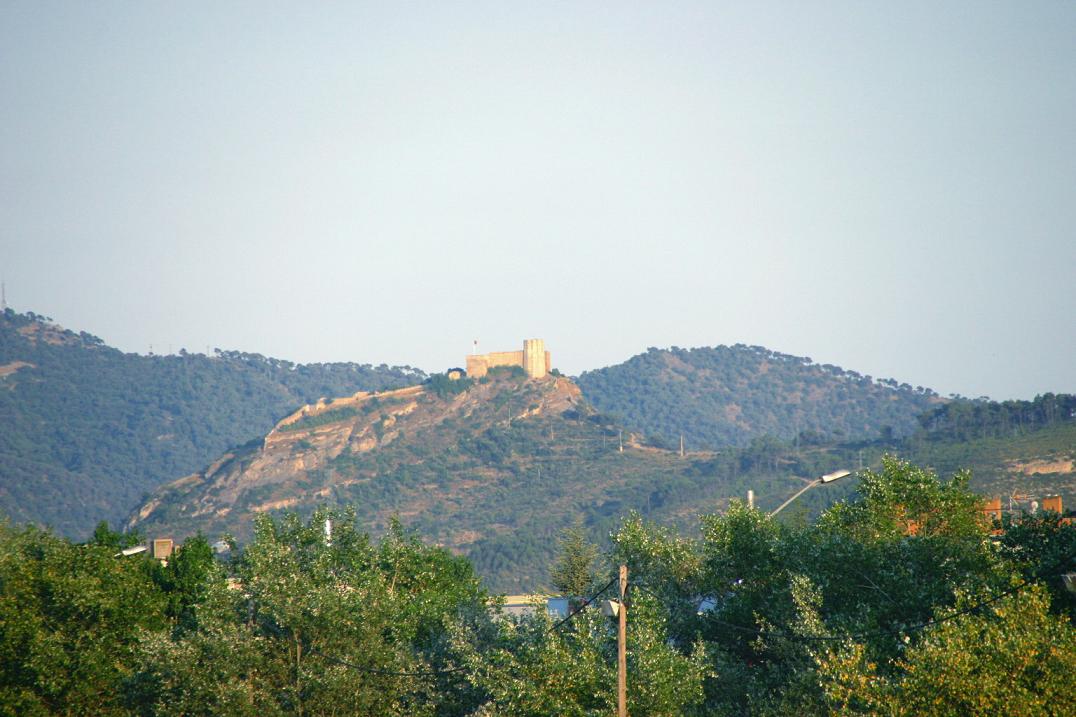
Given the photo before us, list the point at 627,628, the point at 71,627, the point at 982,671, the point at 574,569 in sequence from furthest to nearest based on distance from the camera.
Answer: the point at 574,569 → the point at 71,627 → the point at 627,628 → the point at 982,671

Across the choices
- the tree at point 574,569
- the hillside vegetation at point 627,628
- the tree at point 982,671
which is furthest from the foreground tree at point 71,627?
the tree at point 574,569

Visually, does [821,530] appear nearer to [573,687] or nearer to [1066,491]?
[573,687]

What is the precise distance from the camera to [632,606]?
3073cm

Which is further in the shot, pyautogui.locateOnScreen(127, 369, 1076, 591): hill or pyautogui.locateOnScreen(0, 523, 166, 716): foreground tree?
pyautogui.locateOnScreen(127, 369, 1076, 591): hill

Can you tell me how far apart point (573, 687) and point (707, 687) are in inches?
187

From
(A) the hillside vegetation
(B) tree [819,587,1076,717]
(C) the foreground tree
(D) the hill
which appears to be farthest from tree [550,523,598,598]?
(D) the hill

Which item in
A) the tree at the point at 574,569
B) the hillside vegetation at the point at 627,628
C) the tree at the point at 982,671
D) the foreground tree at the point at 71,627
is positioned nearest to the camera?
the tree at the point at 982,671

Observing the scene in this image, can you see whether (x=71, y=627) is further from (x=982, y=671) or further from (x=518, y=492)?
(x=518, y=492)

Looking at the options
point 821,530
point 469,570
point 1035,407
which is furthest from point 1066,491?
point 821,530

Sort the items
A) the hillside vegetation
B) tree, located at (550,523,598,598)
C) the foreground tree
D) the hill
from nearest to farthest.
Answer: the hillside vegetation, the foreground tree, tree, located at (550,523,598,598), the hill

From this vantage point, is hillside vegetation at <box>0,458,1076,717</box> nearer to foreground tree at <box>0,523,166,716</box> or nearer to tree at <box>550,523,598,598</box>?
foreground tree at <box>0,523,166,716</box>

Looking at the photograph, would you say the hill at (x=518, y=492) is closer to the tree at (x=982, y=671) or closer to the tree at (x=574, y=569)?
Answer: the tree at (x=574, y=569)

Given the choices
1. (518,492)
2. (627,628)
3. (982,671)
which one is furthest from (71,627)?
(518,492)

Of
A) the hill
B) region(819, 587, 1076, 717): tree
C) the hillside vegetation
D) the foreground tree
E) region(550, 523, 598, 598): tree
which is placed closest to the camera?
region(819, 587, 1076, 717): tree
